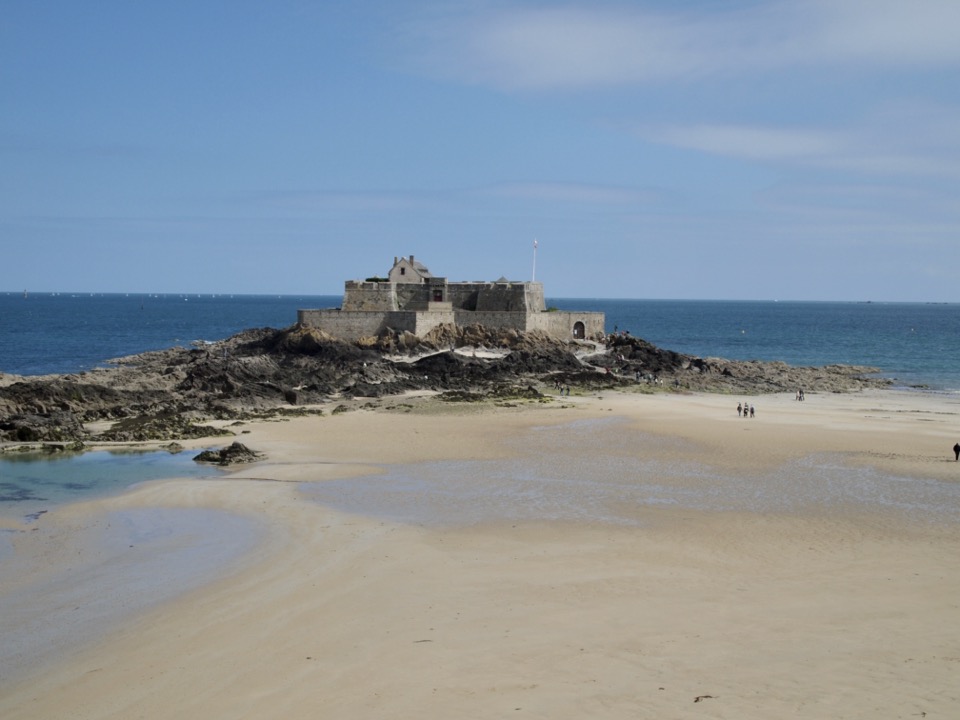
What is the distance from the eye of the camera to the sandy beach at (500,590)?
9.24m

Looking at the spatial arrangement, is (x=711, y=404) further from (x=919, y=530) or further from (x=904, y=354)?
(x=904, y=354)

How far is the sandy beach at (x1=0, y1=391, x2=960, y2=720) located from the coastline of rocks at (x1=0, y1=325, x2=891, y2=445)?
6.73 metres

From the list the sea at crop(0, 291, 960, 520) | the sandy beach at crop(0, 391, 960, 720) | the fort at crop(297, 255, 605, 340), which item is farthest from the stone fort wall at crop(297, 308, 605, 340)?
the sandy beach at crop(0, 391, 960, 720)

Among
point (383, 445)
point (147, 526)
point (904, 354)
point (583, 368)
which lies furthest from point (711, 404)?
point (904, 354)

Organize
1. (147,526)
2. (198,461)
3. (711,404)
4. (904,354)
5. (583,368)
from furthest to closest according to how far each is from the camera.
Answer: (904,354), (583,368), (711,404), (198,461), (147,526)

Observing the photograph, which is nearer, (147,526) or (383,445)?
(147,526)

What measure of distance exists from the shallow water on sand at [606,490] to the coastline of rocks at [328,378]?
8.82 metres

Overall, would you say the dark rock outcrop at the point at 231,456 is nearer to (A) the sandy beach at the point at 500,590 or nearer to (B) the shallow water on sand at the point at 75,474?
(B) the shallow water on sand at the point at 75,474

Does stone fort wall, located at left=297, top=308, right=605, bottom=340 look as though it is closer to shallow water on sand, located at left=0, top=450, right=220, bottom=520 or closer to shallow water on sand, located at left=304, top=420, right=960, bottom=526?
shallow water on sand, located at left=304, top=420, right=960, bottom=526

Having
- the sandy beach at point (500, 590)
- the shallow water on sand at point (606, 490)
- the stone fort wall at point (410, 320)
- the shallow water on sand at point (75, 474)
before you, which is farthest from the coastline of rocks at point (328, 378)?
the shallow water on sand at point (606, 490)

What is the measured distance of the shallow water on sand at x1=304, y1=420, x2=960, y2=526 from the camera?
17453 millimetres

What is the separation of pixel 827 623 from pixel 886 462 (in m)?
13.2

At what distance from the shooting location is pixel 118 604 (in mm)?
12141

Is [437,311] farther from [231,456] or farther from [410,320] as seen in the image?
[231,456]
